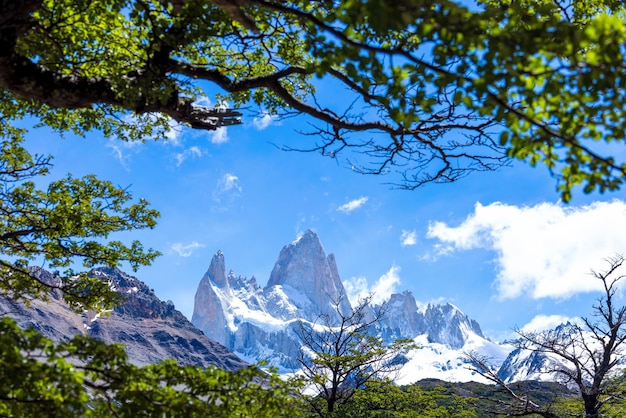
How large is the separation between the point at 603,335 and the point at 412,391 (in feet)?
28.1

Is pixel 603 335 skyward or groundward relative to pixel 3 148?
groundward

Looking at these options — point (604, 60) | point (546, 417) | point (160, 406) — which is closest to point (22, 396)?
point (160, 406)

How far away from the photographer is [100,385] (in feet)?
15.6

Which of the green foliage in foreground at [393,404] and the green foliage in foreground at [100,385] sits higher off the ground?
the green foliage in foreground at [100,385]

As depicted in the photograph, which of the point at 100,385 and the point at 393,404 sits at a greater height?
the point at 100,385

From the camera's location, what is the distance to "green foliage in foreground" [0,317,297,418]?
4.00 meters

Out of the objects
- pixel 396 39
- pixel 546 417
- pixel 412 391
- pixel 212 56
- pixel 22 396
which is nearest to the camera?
pixel 22 396

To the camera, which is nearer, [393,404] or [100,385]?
[100,385]

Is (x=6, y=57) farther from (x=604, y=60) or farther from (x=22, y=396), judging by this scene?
(x=604, y=60)

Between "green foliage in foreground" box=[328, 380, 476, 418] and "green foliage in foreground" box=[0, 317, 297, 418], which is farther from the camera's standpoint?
"green foliage in foreground" box=[328, 380, 476, 418]

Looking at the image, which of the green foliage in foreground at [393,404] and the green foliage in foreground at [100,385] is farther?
the green foliage in foreground at [393,404]

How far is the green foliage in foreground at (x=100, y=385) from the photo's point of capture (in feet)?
13.1

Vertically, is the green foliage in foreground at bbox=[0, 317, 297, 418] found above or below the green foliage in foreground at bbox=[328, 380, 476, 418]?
above

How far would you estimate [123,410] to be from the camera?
176 inches
